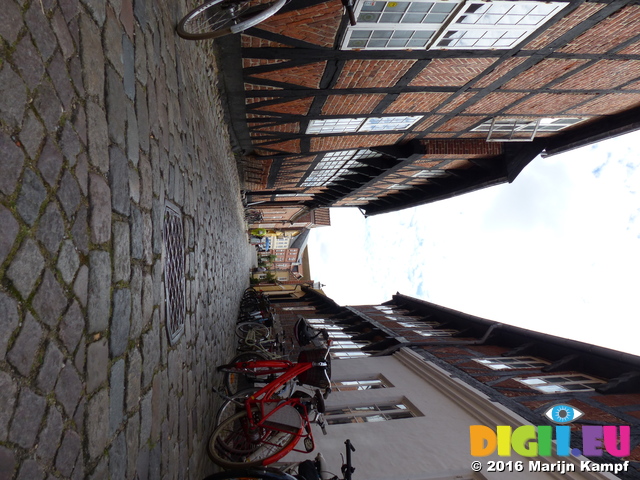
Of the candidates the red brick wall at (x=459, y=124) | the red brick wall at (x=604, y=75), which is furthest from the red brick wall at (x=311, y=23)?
the red brick wall at (x=604, y=75)

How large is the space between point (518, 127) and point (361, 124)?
475 centimetres

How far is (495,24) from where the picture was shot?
647 cm

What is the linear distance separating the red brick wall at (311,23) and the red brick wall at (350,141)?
4920 millimetres

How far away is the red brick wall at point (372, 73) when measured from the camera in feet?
24.5

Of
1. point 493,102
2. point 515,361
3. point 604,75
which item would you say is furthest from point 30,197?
point 515,361

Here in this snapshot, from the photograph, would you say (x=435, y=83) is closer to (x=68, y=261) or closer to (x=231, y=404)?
(x=231, y=404)

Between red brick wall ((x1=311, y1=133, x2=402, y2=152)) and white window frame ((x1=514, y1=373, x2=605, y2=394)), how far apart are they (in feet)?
24.3

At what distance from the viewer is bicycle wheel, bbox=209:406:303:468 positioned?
16.1ft

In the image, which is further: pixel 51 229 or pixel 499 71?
pixel 499 71

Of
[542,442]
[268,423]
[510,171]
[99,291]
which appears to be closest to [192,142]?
[99,291]

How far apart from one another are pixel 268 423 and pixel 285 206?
2219 cm

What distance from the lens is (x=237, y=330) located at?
10.0m

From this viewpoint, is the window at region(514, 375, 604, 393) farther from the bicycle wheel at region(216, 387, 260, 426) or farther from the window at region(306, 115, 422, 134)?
the window at region(306, 115, 422, 134)

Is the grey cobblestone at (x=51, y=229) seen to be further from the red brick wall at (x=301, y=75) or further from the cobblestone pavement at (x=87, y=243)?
the red brick wall at (x=301, y=75)
